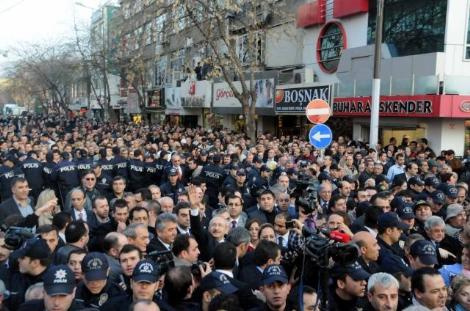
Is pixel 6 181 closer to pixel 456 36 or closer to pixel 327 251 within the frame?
pixel 327 251

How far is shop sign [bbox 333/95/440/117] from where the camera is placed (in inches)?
574

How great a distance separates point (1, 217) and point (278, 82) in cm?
1650

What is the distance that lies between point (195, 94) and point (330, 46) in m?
11.4

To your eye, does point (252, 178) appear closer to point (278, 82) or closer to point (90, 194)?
point (90, 194)

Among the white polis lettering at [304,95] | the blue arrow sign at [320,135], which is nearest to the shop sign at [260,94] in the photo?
the white polis lettering at [304,95]

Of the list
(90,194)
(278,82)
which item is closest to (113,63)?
(278,82)

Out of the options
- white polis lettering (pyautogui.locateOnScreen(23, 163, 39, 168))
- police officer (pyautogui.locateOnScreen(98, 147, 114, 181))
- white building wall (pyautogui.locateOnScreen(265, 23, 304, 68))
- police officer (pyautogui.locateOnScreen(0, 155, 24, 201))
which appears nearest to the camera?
police officer (pyautogui.locateOnScreen(0, 155, 24, 201))

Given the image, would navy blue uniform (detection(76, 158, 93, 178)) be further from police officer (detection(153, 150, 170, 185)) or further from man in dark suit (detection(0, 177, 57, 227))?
man in dark suit (detection(0, 177, 57, 227))

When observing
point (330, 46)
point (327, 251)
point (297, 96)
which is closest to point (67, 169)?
point (327, 251)

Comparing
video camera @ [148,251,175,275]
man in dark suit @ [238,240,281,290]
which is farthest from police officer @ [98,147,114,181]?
man in dark suit @ [238,240,281,290]

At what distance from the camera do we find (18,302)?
422 centimetres

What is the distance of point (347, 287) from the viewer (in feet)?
13.5

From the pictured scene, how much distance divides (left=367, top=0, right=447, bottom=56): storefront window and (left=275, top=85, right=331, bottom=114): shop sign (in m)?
2.75

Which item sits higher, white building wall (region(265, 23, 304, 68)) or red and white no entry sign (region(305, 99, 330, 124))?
white building wall (region(265, 23, 304, 68))
